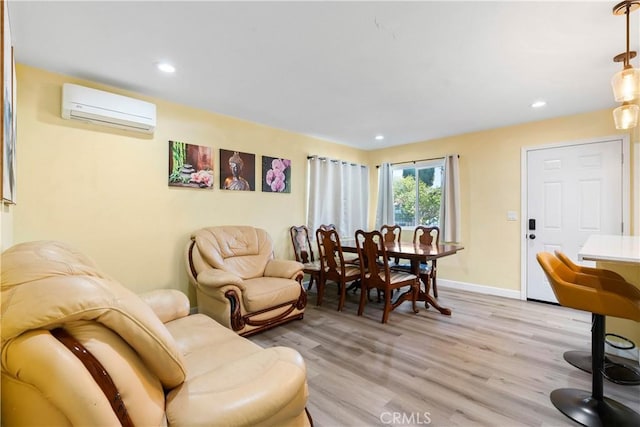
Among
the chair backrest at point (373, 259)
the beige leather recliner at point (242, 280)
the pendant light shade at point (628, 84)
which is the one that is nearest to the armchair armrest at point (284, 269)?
the beige leather recliner at point (242, 280)

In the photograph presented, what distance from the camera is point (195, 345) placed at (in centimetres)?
166

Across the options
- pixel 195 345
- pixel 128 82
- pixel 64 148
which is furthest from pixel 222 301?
pixel 128 82

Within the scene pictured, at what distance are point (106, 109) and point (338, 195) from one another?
341cm

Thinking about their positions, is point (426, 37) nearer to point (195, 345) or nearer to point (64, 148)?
point (195, 345)

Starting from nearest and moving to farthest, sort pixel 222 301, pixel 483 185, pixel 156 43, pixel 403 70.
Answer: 1. pixel 156 43
2. pixel 403 70
3. pixel 222 301
4. pixel 483 185

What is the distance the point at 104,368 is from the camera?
77cm

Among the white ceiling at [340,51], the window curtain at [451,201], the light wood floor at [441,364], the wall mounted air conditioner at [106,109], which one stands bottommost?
the light wood floor at [441,364]

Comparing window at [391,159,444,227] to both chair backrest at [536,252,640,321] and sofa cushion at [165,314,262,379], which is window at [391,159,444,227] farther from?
sofa cushion at [165,314,262,379]

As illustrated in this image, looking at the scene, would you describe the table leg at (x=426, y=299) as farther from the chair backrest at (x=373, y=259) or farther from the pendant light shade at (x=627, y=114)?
the pendant light shade at (x=627, y=114)

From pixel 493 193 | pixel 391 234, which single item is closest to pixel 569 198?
Result: pixel 493 193

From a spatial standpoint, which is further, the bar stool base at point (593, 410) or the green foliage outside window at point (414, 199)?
the green foliage outside window at point (414, 199)

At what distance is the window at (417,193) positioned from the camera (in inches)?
194

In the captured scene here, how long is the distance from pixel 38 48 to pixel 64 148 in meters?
0.81

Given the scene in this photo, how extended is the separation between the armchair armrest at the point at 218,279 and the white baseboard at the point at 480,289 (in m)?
3.43
